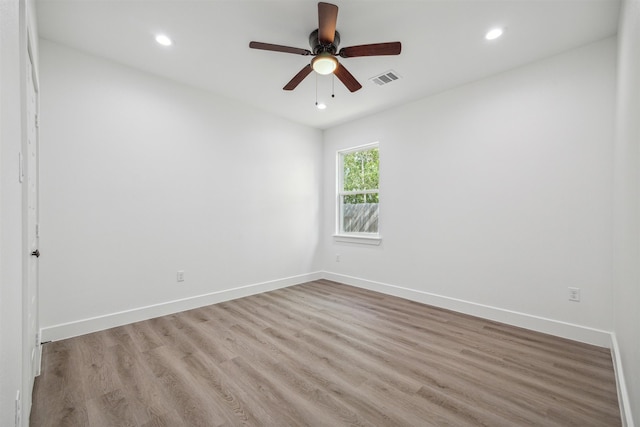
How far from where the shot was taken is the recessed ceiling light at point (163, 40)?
8.20ft

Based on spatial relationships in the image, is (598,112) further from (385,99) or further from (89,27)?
(89,27)

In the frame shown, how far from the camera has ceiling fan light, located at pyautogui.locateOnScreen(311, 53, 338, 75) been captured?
7.30 feet

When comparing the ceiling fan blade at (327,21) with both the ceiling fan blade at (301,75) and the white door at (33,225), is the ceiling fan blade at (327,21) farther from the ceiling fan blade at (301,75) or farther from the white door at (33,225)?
the white door at (33,225)

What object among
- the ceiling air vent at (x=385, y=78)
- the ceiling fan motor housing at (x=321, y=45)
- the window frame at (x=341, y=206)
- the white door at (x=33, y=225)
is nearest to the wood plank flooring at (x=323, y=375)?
the white door at (x=33, y=225)

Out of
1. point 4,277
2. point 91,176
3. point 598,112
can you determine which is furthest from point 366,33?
point 91,176

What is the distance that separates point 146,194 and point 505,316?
13.7 feet

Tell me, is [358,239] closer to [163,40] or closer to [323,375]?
[323,375]

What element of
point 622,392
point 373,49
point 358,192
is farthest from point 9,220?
point 358,192

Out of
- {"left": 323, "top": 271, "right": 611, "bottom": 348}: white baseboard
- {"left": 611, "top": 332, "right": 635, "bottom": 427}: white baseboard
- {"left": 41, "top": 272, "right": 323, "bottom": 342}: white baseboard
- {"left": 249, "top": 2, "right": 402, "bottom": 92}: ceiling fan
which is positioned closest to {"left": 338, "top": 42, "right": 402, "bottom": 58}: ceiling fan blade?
{"left": 249, "top": 2, "right": 402, "bottom": 92}: ceiling fan

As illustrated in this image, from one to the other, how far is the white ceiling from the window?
4.66 ft

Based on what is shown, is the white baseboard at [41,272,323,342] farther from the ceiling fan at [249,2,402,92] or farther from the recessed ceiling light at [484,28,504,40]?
the recessed ceiling light at [484,28,504,40]

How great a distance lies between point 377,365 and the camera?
86.3 inches

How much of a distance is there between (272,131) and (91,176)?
2.40 meters

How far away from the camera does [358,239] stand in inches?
178
